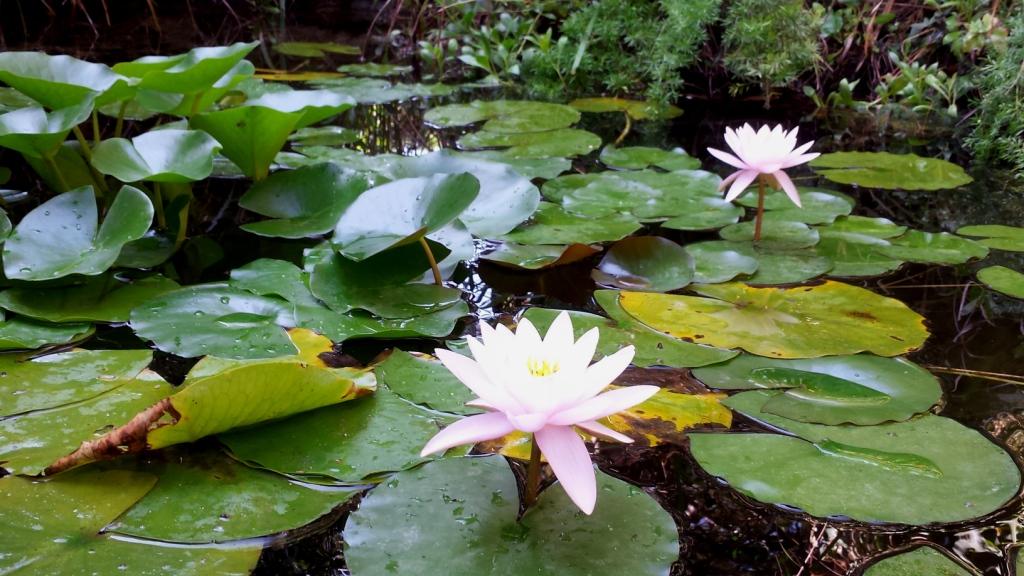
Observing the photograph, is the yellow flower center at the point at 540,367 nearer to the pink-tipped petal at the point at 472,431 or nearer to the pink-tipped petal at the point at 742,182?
the pink-tipped petal at the point at 472,431

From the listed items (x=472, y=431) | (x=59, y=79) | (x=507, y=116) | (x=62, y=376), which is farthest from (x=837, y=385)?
(x=507, y=116)

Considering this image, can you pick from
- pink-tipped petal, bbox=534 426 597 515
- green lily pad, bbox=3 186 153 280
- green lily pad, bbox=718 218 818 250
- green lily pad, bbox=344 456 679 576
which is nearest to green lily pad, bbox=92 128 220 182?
green lily pad, bbox=3 186 153 280

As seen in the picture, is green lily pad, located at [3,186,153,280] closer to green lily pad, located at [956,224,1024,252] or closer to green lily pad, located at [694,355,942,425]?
green lily pad, located at [694,355,942,425]

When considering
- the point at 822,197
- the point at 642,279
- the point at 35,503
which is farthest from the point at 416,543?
the point at 822,197

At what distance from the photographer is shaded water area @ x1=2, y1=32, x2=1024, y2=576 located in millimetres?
721

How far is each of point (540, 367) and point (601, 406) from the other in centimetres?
8

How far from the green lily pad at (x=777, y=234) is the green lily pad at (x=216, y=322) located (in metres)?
0.99

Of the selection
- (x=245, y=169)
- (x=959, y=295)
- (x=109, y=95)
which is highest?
(x=109, y=95)

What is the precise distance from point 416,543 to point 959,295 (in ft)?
3.86

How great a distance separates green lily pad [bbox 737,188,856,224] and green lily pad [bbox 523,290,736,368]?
69 centimetres

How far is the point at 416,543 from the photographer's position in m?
0.70

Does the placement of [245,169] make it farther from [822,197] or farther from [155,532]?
[822,197]

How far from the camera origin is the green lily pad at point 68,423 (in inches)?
31.9

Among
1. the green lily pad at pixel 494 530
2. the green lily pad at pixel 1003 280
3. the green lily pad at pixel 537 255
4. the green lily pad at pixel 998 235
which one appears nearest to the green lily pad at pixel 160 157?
the green lily pad at pixel 537 255
